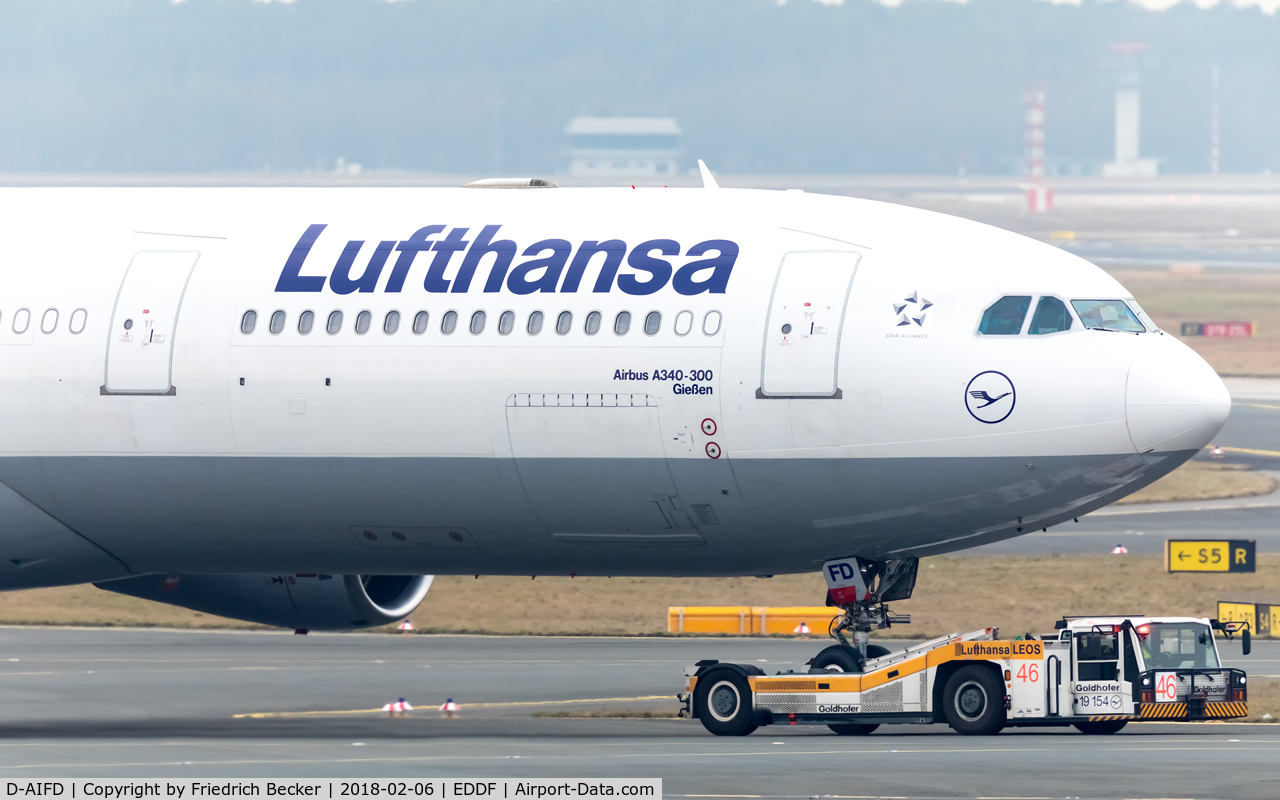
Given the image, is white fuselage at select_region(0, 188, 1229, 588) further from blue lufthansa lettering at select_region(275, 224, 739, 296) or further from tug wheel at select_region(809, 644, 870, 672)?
tug wheel at select_region(809, 644, 870, 672)

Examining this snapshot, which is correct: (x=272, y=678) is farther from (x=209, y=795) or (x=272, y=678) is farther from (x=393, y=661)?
(x=209, y=795)

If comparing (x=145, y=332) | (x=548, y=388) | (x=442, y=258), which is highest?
(x=442, y=258)

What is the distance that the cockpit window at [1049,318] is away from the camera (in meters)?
26.7

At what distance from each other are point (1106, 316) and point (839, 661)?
6219 millimetres

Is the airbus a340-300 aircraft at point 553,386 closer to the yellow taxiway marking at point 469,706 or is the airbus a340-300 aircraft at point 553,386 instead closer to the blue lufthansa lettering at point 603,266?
the blue lufthansa lettering at point 603,266

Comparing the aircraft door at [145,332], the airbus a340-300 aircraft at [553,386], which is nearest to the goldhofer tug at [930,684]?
the airbus a340-300 aircraft at [553,386]

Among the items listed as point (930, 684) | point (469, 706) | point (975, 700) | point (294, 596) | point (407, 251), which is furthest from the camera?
point (469, 706)

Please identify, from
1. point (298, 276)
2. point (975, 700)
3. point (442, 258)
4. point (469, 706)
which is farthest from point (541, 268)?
point (469, 706)

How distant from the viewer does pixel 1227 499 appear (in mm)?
67688

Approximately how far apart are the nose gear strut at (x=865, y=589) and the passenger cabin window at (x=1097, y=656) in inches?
124

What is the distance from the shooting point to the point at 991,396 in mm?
26406

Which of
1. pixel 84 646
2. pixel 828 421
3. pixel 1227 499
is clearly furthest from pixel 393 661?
pixel 1227 499

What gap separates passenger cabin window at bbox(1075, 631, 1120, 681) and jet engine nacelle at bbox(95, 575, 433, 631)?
10555mm

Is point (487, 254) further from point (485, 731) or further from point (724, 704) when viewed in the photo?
point (485, 731)
